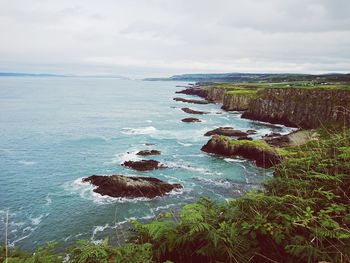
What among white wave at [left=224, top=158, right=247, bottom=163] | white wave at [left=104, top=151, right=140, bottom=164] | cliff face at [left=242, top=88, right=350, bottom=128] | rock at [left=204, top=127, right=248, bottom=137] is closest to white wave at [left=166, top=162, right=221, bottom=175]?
white wave at [left=104, top=151, right=140, bottom=164]

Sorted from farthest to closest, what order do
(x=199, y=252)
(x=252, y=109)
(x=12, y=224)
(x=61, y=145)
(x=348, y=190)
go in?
(x=252, y=109)
(x=61, y=145)
(x=12, y=224)
(x=348, y=190)
(x=199, y=252)

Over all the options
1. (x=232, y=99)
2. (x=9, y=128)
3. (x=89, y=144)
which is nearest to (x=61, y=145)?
(x=89, y=144)

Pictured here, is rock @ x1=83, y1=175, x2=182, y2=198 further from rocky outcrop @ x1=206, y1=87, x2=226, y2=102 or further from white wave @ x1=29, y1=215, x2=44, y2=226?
rocky outcrop @ x1=206, y1=87, x2=226, y2=102

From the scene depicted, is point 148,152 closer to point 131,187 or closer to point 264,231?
point 131,187

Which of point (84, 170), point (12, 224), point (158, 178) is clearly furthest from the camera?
point (84, 170)

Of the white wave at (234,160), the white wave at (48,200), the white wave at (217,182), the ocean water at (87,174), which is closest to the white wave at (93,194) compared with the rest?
the ocean water at (87,174)

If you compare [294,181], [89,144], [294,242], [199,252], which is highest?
[294,181]

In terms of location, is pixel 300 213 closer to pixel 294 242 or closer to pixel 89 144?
pixel 294 242
